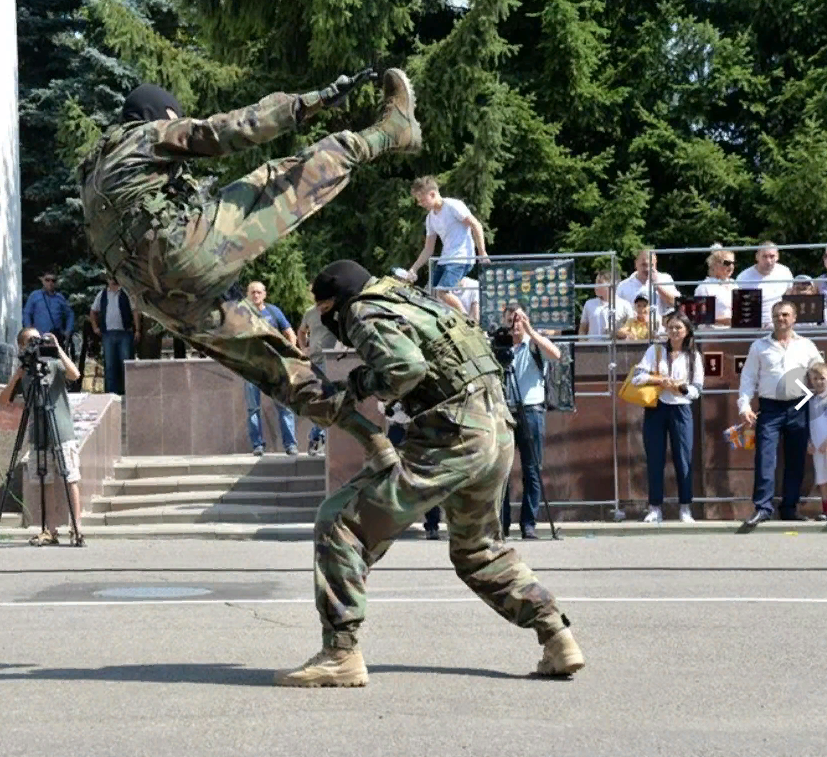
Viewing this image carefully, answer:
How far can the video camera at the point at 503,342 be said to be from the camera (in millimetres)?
16562

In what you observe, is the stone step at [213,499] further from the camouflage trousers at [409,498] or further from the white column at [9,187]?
the camouflage trousers at [409,498]

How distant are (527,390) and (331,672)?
339 inches

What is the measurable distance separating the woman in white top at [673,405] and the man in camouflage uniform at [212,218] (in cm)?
887

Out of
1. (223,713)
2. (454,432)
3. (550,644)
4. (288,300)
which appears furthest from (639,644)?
(288,300)

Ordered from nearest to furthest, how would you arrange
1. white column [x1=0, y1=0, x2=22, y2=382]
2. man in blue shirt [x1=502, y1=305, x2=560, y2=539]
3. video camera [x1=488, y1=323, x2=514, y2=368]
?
video camera [x1=488, y1=323, x2=514, y2=368] < man in blue shirt [x1=502, y1=305, x2=560, y2=539] < white column [x1=0, y1=0, x2=22, y2=382]

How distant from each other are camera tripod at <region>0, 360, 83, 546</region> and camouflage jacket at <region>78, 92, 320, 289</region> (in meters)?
8.64

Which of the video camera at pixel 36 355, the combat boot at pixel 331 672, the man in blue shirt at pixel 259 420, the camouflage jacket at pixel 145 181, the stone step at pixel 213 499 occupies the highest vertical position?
the camouflage jacket at pixel 145 181

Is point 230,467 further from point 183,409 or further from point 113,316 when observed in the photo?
point 113,316

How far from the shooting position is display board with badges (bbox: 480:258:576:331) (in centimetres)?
1766

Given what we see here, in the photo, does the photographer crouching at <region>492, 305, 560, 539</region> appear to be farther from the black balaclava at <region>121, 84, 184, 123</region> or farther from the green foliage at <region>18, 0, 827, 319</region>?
the green foliage at <region>18, 0, 827, 319</region>

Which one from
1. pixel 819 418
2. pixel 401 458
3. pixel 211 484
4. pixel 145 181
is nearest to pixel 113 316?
pixel 211 484

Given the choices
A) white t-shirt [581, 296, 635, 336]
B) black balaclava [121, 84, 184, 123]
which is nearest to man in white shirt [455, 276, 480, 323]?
white t-shirt [581, 296, 635, 336]

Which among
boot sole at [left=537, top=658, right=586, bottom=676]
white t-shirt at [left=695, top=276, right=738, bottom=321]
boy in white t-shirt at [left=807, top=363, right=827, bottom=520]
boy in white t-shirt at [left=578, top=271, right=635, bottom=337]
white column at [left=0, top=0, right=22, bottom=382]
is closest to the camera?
boot sole at [left=537, top=658, right=586, bottom=676]

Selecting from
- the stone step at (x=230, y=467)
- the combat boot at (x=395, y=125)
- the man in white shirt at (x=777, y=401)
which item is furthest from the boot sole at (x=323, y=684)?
the stone step at (x=230, y=467)
